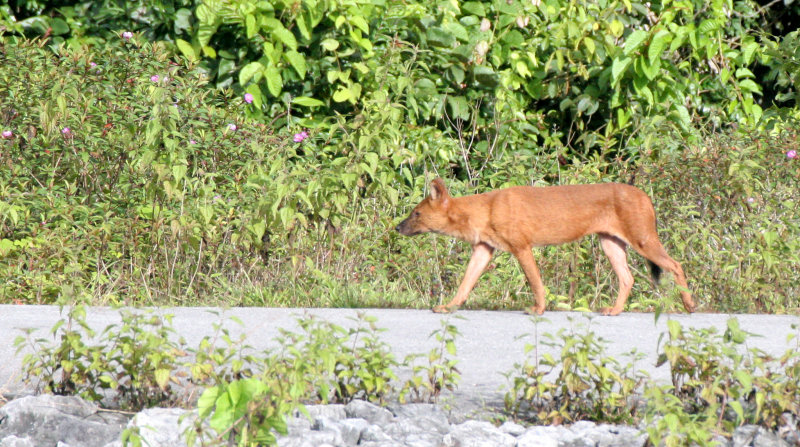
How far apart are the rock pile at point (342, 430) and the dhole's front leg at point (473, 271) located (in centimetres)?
291

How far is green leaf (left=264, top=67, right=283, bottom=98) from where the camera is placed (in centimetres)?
924

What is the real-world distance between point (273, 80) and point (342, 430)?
5.83m

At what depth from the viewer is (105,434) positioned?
3.94 meters

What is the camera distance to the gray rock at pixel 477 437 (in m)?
3.86

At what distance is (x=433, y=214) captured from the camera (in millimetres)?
7477

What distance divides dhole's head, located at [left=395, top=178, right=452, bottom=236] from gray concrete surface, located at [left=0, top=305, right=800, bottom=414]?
0.85 meters

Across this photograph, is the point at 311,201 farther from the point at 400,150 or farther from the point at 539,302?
the point at 539,302

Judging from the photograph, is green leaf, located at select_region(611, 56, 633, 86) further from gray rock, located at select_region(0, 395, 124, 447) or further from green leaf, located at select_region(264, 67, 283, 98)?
gray rock, located at select_region(0, 395, 124, 447)

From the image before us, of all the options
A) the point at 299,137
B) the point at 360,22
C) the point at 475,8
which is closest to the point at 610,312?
the point at 299,137

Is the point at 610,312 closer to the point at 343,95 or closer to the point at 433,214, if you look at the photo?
the point at 433,214

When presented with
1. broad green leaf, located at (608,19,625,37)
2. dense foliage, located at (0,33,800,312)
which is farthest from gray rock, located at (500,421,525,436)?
broad green leaf, located at (608,19,625,37)

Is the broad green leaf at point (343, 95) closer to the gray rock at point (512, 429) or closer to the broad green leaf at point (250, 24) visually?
the broad green leaf at point (250, 24)

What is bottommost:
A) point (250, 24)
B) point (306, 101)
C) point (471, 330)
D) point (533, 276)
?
point (471, 330)

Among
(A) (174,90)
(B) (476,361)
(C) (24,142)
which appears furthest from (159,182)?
(B) (476,361)
